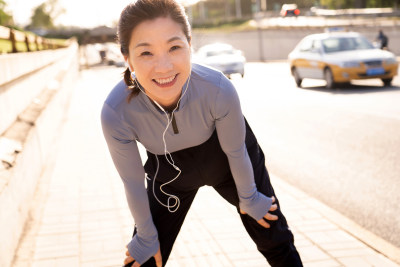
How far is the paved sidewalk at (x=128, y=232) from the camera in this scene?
3887mm

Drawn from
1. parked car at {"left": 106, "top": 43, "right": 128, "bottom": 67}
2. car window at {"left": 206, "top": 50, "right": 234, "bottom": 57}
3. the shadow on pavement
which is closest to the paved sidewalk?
parked car at {"left": 106, "top": 43, "right": 128, "bottom": 67}

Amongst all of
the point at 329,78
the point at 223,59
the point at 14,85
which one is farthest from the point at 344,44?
the point at 14,85

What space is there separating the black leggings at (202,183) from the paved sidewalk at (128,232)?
1129mm

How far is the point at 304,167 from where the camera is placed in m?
6.90

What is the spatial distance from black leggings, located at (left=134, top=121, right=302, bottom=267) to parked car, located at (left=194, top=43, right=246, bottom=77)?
19.8m

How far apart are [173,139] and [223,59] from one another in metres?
21.3

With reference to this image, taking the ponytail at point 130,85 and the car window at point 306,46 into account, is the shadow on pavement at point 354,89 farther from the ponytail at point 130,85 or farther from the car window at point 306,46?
the ponytail at point 130,85

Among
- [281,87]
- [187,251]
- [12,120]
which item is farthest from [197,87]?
[281,87]

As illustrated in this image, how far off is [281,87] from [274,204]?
15.5 meters

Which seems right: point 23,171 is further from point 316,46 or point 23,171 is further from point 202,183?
point 316,46

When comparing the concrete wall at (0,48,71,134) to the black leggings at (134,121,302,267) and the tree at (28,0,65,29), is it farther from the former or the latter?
the tree at (28,0,65,29)

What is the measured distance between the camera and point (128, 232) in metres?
4.56

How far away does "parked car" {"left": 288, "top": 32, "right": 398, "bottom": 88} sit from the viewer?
49.5 feet

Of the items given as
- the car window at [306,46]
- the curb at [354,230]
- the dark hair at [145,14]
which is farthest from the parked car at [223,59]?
the dark hair at [145,14]
